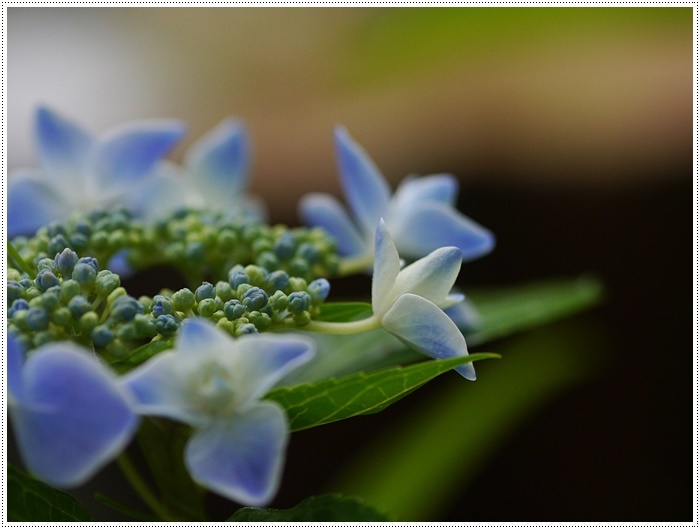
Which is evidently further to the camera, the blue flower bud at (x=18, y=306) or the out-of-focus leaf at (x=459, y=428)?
the out-of-focus leaf at (x=459, y=428)

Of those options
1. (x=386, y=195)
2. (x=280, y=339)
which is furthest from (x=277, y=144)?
(x=280, y=339)

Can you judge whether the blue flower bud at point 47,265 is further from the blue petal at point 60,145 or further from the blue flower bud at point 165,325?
the blue petal at point 60,145

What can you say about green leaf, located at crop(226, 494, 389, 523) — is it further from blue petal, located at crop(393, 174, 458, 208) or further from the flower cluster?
blue petal, located at crop(393, 174, 458, 208)

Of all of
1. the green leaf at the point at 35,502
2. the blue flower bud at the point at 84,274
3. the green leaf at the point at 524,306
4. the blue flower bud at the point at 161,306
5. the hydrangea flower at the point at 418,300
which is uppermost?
the blue flower bud at the point at 84,274

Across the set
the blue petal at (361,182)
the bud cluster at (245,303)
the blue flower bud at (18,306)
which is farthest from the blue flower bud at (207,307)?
the blue petal at (361,182)

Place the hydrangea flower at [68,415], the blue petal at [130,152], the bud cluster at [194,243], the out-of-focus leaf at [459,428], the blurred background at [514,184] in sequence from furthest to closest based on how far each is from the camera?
1. the blurred background at [514,184]
2. the out-of-focus leaf at [459,428]
3. the blue petal at [130,152]
4. the bud cluster at [194,243]
5. the hydrangea flower at [68,415]

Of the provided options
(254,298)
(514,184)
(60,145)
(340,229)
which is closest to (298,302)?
(254,298)

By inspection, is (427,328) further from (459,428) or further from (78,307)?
(459,428)
